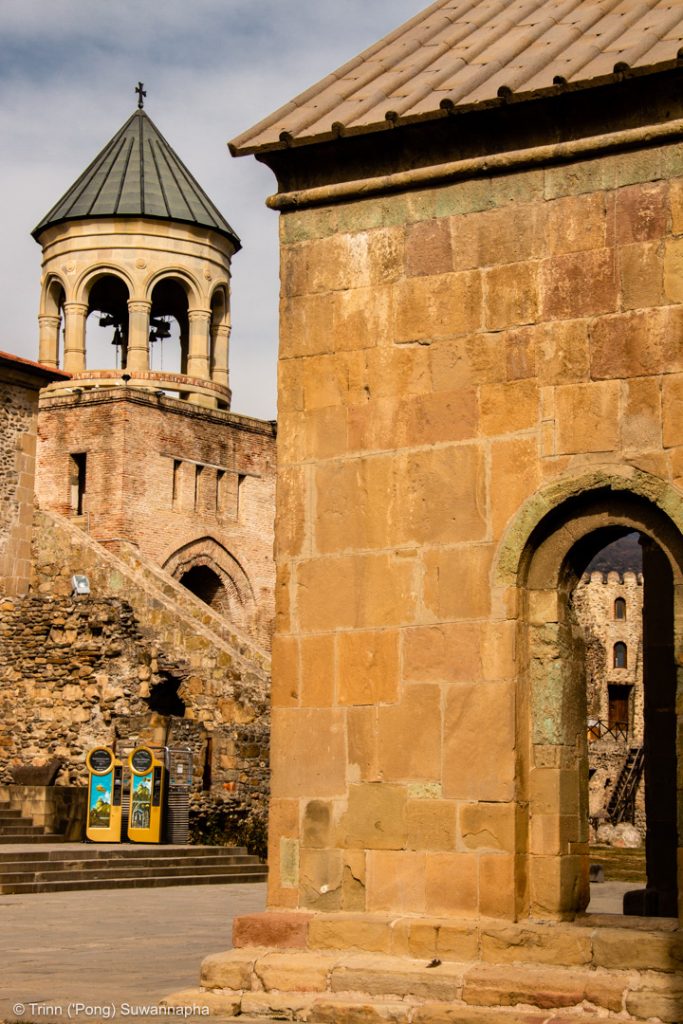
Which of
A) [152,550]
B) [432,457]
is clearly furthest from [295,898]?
[152,550]

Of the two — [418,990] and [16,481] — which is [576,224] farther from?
[16,481]

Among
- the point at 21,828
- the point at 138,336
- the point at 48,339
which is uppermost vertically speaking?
the point at 48,339

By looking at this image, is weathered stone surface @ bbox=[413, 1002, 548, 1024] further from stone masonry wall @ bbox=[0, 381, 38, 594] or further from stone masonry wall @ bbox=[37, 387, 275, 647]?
stone masonry wall @ bbox=[37, 387, 275, 647]

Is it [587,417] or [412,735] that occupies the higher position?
[587,417]

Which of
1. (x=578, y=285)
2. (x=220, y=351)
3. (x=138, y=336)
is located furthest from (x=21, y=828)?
(x=220, y=351)

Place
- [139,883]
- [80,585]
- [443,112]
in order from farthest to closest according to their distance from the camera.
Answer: [80,585] < [139,883] < [443,112]

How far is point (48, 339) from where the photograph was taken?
132 feet

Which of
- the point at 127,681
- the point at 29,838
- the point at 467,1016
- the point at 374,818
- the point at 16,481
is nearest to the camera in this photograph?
the point at 467,1016

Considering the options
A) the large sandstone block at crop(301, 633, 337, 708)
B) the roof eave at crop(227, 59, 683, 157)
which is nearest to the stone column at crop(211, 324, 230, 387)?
the roof eave at crop(227, 59, 683, 157)

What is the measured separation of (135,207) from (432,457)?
107 ft

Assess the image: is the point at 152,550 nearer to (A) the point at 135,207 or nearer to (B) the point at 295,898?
(A) the point at 135,207

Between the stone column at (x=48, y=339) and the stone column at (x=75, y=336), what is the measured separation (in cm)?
58

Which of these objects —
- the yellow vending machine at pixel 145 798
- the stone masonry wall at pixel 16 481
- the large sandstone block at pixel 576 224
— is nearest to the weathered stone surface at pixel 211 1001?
the large sandstone block at pixel 576 224

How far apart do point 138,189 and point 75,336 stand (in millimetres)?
4161
